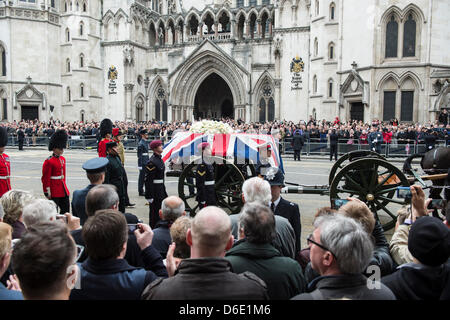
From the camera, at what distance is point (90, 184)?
19.2 ft

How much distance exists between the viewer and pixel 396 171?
21.7 ft

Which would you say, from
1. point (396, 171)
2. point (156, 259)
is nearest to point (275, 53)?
point (396, 171)

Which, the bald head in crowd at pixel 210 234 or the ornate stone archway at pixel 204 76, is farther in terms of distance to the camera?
the ornate stone archway at pixel 204 76

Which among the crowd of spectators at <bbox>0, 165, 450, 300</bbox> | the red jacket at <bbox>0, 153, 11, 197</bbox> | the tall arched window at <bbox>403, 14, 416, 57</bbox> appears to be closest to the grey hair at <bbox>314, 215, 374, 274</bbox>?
the crowd of spectators at <bbox>0, 165, 450, 300</bbox>

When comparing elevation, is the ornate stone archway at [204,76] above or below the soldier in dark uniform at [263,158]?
above

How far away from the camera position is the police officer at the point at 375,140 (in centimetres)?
2089

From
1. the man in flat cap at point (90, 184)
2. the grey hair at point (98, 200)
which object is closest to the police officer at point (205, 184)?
the man in flat cap at point (90, 184)

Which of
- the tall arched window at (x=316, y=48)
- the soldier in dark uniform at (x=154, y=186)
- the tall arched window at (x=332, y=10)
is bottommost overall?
the soldier in dark uniform at (x=154, y=186)

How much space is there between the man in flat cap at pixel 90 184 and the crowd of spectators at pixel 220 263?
6.56 feet

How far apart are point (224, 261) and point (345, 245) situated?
0.77 meters

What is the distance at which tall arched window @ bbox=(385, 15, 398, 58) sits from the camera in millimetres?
26453

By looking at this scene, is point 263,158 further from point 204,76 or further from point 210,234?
point 204,76

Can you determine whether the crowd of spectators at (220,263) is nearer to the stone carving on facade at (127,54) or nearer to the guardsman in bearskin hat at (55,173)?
the guardsman in bearskin hat at (55,173)

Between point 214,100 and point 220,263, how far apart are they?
150 feet
